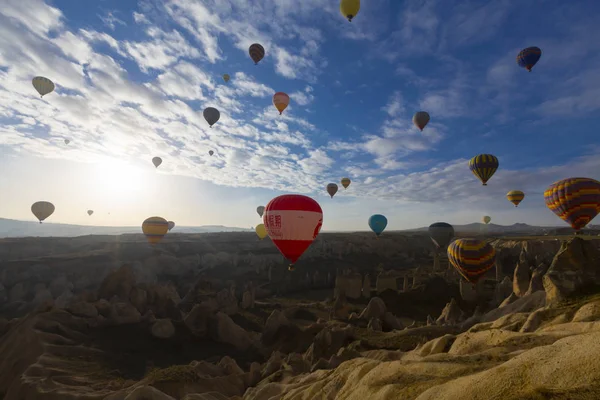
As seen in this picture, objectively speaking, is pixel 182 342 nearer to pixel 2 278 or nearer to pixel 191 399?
pixel 191 399

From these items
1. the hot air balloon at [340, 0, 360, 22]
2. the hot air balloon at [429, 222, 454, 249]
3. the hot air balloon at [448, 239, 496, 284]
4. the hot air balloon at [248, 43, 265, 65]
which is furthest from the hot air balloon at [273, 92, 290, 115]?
the hot air balloon at [429, 222, 454, 249]

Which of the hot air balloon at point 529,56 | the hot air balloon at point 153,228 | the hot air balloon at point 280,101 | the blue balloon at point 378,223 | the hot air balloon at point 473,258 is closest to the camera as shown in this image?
the hot air balloon at point 473,258

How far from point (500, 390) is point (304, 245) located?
17.4m

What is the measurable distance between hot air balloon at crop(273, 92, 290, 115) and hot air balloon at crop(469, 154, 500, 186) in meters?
23.6

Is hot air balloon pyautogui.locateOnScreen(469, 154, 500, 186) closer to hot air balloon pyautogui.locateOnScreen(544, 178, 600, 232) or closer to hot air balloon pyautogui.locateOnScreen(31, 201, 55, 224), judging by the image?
hot air balloon pyautogui.locateOnScreen(544, 178, 600, 232)

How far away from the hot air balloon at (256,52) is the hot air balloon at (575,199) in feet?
112

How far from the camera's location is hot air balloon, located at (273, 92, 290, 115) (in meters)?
40.2

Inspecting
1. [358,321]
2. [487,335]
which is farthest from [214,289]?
[487,335]

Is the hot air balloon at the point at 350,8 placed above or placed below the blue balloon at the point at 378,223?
above

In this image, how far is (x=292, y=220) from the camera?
20391mm

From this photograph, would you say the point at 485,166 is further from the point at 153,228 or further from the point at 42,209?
the point at 42,209

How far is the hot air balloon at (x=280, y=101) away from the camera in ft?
132

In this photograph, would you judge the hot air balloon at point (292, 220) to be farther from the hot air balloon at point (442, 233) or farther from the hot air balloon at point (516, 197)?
the hot air balloon at point (516, 197)

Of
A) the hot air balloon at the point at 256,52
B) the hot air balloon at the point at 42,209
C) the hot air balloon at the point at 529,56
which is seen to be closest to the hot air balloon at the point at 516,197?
the hot air balloon at the point at 529,56
